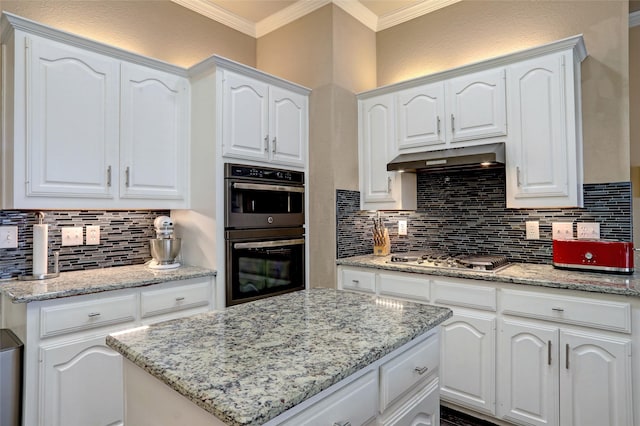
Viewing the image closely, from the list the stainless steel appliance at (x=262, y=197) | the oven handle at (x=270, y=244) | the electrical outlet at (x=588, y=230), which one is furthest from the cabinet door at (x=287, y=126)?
the electrical outlet at (x=588, y=230)

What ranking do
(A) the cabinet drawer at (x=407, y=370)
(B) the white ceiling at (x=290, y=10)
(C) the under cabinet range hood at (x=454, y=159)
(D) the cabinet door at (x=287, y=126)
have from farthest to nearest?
(B) the white ceiling at (x=290, y=10)
(D) the cabinet door at (x=287, y=126)
(C) the under cabinet range hood at (x=454, y=159)
(A) the cabinet drawer at (x=407, y=370)

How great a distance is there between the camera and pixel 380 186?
10.0 ft

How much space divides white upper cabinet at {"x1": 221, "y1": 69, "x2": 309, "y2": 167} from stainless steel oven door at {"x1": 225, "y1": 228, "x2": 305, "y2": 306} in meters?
0.56

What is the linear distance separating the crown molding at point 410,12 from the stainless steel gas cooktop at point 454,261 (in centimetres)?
206

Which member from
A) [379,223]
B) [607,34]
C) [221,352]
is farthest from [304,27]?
[221,352]

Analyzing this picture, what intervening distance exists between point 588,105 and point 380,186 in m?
1.48

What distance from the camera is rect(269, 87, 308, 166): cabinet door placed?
9.23 feet

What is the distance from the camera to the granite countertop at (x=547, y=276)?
1.82 m

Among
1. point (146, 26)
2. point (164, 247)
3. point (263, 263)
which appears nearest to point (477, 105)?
point (263, 263)

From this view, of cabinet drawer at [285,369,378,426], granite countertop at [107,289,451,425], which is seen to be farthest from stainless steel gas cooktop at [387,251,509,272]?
cabinet drawer at [285,369,378,426]

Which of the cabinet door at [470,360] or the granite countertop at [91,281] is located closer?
the granite countertop at [91,281]

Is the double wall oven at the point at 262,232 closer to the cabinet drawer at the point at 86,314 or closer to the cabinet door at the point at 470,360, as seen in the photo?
the cabinet drawer at the point at 86,314

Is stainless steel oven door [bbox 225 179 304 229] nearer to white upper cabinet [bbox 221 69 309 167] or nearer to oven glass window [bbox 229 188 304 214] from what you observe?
oven glass window [bbox 229 188 304 214]

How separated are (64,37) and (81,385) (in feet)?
6.23
